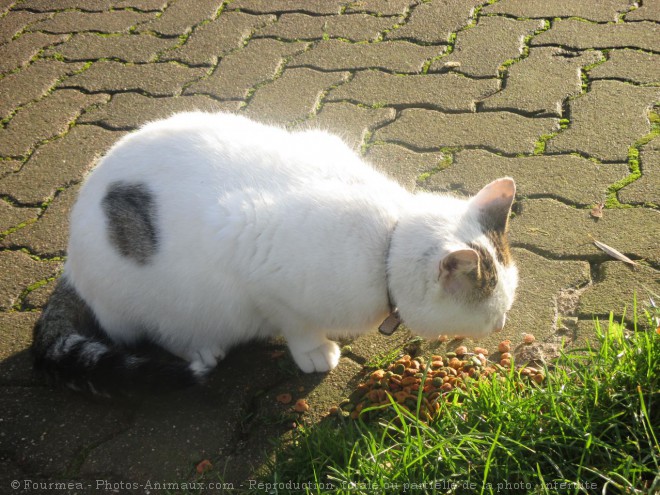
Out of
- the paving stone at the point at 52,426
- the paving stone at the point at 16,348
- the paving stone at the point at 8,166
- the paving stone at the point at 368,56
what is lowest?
the paving stone at the point at 52,426

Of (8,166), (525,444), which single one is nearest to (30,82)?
(8,166)

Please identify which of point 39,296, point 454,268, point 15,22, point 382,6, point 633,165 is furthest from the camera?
point 15,22

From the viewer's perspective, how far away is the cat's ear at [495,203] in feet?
9.11

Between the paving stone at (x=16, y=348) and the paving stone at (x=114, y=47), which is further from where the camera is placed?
the paving stone at (x=114, y=47)

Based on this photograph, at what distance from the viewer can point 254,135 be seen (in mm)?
3188

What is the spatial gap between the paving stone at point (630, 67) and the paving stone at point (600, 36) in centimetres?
10

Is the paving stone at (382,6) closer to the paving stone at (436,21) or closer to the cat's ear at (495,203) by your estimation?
the paving stone at (436,21)

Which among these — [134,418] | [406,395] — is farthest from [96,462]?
[406,395]

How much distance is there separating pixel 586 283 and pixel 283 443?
5.41 ft

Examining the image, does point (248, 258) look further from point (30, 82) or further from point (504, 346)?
point (30, 82)

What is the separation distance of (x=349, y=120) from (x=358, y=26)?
4.08 feet

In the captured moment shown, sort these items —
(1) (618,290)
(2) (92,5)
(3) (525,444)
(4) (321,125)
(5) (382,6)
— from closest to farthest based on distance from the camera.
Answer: (3) (525,444) → (1) (618,290) → (4) (321,125) → (5) (382,6) → (2) (92,5)

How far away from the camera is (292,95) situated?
15.6 ft

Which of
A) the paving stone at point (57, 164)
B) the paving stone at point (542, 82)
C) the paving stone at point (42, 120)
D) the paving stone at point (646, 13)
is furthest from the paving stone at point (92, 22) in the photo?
the paving stone at point (646, 13)
